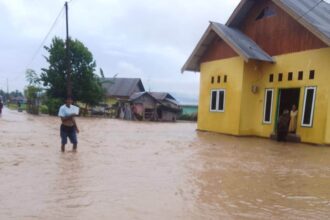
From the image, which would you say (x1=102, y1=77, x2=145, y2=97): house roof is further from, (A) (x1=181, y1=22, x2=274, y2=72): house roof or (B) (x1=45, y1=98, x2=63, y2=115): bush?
(A) (x1=181, y1=22, x2=274, y2=72): house roof

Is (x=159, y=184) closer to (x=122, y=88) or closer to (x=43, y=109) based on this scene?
(x=43, y=109)

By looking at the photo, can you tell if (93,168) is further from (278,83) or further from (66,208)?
(278,83)

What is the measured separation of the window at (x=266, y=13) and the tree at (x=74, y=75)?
21.0 m

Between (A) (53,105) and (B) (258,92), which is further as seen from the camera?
(A) (53,105)

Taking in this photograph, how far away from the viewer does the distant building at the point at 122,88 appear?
4450cm

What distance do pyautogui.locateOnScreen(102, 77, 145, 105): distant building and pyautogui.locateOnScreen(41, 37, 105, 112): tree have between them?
10549 mm

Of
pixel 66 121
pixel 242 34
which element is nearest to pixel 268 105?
pixel 242 34

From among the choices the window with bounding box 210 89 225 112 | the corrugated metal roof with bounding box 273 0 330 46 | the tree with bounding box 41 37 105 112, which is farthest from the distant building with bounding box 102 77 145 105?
the corrugated metal roof with bounding box 273 0 330 46

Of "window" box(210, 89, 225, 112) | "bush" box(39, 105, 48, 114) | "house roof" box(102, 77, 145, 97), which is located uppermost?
"house roof" box(102, 77, 145, 97)

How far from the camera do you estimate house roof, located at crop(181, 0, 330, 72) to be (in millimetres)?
12578

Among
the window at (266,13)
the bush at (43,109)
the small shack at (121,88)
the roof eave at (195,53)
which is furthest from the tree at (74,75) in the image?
the window at (266,13)

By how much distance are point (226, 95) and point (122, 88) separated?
31326mm

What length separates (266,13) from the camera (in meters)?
15.2

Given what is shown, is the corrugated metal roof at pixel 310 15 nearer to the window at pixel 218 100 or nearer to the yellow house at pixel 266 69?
the yellow house at pixel 266 69
